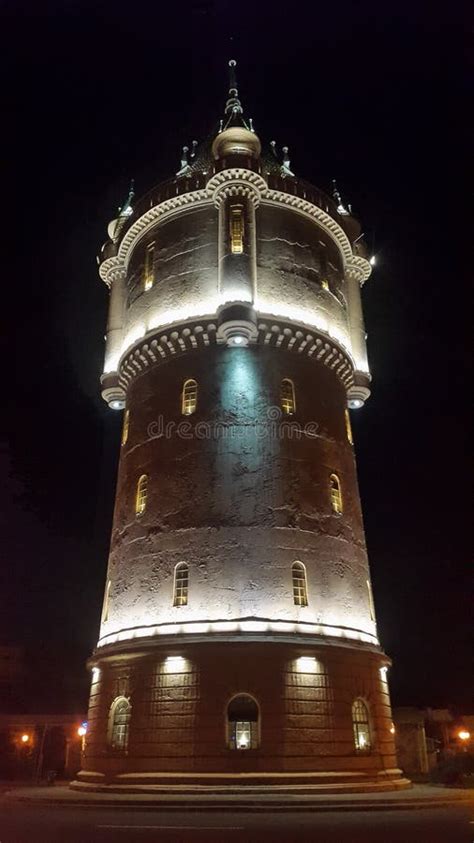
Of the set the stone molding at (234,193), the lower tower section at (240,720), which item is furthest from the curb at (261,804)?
the stone molding at (234,193)

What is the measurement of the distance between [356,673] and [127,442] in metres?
13.0

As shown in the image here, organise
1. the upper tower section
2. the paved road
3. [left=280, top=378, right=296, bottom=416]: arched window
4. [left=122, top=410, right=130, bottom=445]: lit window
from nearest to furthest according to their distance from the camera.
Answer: the paved road < [left=280, top=378, right=296, bottom=416]: arched window < the upper tower section < [left=122, top=410, right=130, bottom=445]: lit window

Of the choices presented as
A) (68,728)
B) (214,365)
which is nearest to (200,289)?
(214,365)

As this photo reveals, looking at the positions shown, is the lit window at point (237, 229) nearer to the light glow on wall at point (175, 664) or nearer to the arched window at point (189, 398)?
the arched window at point (189, 398)

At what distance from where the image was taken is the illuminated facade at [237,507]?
20.6m

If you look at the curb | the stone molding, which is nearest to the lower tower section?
the curb

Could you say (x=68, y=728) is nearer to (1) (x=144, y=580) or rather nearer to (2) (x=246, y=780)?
(1) (x=144, y=580)

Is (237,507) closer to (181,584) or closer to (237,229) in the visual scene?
(181,584)

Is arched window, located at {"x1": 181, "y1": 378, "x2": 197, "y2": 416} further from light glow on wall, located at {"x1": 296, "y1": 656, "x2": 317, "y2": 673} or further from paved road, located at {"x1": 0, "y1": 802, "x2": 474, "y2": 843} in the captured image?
paved road, located at {"x1": 0, "y1": 802, "x2": 474, "y2": 843}

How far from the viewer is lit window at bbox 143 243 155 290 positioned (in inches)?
1181

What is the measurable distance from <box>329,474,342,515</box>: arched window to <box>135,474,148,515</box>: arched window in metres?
7.27

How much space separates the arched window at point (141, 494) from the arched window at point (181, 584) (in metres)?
3.21

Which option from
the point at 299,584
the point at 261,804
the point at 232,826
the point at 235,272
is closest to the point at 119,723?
the point at 261,804

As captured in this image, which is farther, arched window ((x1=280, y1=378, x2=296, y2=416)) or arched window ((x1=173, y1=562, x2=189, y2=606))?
arched window ((x1=280, y1=378, x2=296, y2=416))
